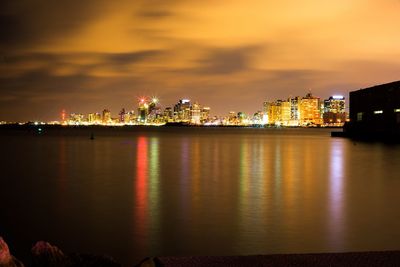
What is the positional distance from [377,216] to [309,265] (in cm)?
1079

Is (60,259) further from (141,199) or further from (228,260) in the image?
(141,199)

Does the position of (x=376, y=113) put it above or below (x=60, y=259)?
above

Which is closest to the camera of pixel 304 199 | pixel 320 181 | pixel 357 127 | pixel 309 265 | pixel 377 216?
pixel 309 265

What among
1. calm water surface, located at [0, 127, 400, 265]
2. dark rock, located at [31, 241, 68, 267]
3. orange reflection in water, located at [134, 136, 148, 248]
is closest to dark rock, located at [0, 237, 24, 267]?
dark rock, located at [31, 241, 68, 267]

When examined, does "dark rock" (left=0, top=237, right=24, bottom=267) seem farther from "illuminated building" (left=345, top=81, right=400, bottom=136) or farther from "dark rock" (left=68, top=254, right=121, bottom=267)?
"illuminated building" (left=345, top=81, right=400, bottom=136)

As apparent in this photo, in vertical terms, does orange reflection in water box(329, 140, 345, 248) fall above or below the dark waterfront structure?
below

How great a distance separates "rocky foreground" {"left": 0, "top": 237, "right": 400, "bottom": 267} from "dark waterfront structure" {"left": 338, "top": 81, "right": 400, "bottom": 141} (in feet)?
214

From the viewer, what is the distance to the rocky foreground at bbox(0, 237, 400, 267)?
4.09 meters

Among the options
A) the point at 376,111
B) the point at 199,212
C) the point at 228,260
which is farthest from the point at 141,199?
the point at 376,111

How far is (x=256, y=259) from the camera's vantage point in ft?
15.1

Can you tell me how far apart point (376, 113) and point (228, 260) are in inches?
2994

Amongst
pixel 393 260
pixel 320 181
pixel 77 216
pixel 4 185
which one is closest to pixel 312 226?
pixel 77 216

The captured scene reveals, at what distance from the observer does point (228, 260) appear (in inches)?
179

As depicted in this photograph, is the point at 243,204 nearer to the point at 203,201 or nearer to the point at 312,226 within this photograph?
the point at 203,201
